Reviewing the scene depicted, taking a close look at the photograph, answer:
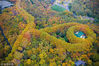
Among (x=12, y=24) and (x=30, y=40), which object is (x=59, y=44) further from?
(x=12, y=24)

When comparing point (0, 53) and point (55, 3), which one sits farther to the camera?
point (55, 3)

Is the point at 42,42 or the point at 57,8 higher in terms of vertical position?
the point at 57,8

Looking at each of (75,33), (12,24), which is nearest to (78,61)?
(75,33)

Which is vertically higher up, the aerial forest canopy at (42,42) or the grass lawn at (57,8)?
the grass lawn at (57,8)

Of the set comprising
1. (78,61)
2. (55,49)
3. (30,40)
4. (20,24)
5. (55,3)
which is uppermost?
(55,3)

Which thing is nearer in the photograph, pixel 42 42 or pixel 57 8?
pixel 42 42

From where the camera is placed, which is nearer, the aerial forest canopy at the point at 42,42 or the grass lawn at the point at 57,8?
A: the aerial forest canopy at the point at 42,42

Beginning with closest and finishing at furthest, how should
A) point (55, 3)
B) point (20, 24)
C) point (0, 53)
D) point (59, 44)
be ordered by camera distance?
point (0, 53) → point (59, 44) → point (20, 24) → point (55, 3)

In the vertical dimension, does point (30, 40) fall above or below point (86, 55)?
above

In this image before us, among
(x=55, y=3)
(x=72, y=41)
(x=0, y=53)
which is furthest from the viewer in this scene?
(x=55, y=3)

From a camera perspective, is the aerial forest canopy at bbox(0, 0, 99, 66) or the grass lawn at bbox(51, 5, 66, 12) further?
the grass lawn at bbox(51, 5, 66, 12)

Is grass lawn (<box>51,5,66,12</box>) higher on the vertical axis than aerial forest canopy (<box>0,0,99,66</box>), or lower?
higher
